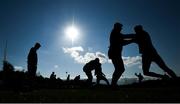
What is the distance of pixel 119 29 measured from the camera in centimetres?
1090

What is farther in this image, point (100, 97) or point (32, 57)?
point (32, 57)

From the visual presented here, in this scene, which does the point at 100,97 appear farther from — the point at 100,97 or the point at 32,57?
the point at 32,57

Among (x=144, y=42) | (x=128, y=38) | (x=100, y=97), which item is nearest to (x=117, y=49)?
(x=128, y=38)

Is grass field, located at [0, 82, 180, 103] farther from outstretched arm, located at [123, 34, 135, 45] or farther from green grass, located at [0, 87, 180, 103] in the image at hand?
outstretched arm, located at [123, 34, 135, 45]

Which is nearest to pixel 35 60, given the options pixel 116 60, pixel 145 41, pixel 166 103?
pixel 116 60

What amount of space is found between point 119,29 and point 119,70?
69.2 inches

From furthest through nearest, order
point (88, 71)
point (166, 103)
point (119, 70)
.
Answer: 1. point (88, 71)
2. point (119, 70)
3. point (166, 103)

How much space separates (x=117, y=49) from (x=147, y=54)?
1.40 metres

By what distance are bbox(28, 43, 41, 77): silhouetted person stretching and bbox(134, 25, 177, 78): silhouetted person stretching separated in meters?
5.87

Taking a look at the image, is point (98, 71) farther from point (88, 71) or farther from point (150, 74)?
point (150, 74)

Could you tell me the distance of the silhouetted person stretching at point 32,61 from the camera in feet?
43.2

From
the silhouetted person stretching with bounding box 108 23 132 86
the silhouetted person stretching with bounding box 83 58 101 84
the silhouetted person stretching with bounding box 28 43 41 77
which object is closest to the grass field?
the silhouetted person stretching with bounding box 108 23 132 86

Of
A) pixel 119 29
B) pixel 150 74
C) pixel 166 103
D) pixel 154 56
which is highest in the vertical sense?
pixel 119 29

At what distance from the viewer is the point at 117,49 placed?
35.0ft
